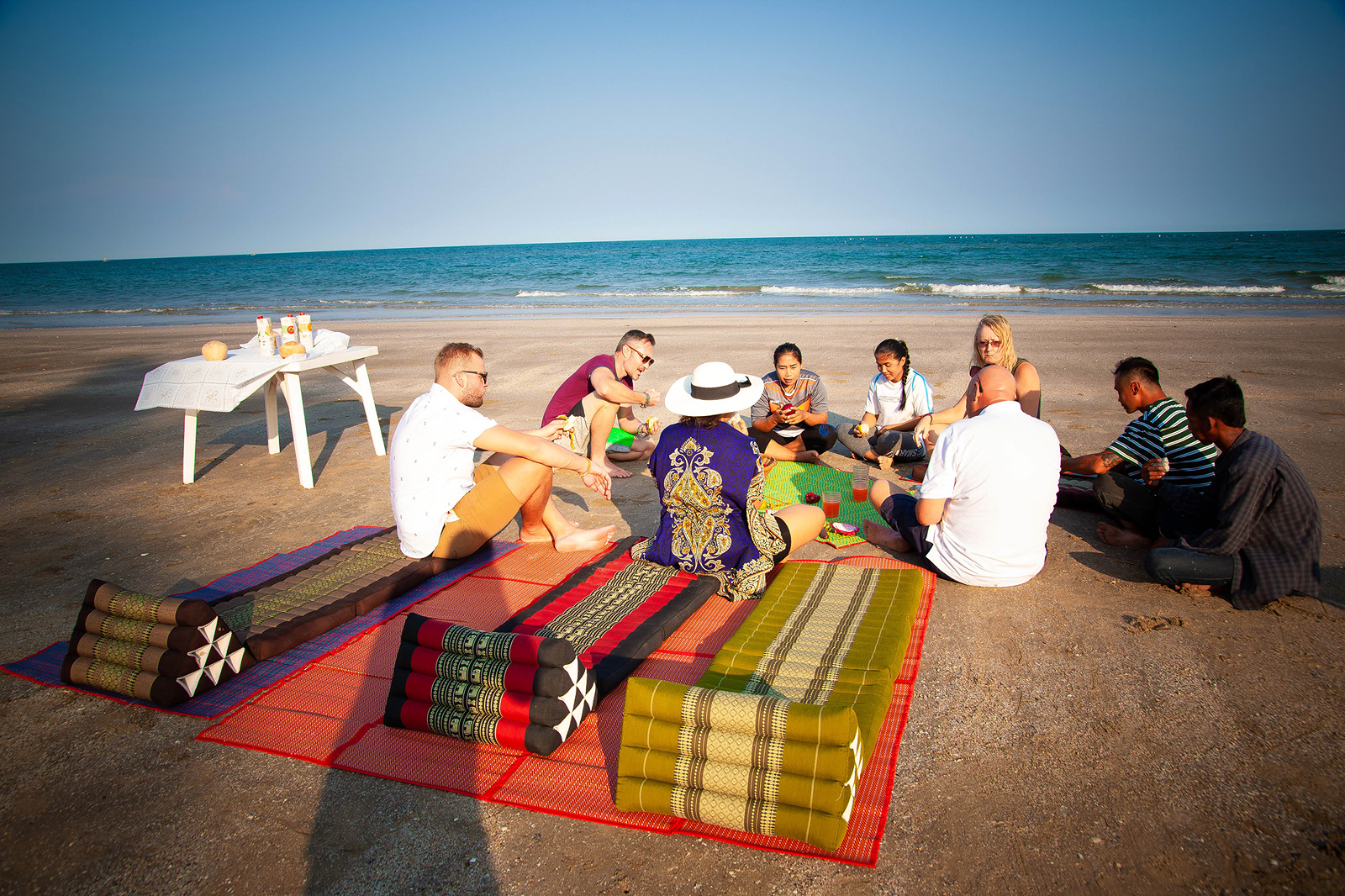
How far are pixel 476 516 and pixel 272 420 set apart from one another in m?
4.16

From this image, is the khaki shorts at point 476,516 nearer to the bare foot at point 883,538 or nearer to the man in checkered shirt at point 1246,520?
the bare foot at point 883,538

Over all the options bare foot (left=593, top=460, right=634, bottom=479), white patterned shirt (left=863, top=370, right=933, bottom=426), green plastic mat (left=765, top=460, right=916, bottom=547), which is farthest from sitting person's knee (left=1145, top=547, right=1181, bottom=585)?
bare foot (left=593, top=460, right=634, bottom=479)

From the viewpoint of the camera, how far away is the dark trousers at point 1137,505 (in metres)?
4.52

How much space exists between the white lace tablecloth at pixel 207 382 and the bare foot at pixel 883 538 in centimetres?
506

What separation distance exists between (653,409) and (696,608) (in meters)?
5.88

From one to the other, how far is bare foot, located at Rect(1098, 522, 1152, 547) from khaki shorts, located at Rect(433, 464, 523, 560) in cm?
412

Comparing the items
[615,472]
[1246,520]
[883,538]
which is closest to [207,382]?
[615,472]

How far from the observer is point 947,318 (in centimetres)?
1816

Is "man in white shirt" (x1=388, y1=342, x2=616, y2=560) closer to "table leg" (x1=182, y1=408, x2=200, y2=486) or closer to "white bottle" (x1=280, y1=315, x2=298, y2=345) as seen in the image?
"white bottle" (x1=280, y1=315, x2=298, y2=345)

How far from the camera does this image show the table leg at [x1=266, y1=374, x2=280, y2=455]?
716cm

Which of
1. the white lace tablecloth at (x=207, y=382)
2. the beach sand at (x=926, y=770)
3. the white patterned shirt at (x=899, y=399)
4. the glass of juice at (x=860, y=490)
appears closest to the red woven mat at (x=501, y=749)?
→ the beach sand at (x=926, y=770)

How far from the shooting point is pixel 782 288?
101 ft

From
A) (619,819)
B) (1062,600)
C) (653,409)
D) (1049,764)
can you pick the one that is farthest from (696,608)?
(653,409)

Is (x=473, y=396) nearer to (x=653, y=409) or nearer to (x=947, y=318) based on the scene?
(x=653, y=409)
